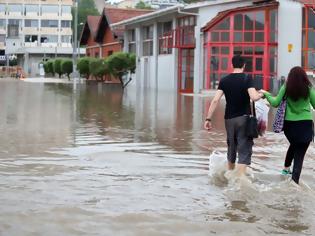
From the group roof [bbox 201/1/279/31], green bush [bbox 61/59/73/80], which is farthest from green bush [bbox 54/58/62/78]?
roof [bbox 201/1/279/31]

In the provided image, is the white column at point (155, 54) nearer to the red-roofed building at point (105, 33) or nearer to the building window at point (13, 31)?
the red-roofed building at point (105, 33)

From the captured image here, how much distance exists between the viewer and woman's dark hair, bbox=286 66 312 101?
26.5 ft

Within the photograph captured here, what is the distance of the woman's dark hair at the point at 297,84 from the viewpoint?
26.5 ft

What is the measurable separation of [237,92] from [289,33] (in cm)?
2892

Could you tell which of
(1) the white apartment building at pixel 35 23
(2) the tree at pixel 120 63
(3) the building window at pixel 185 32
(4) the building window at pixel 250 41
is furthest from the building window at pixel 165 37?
(1) the white apartment building at pixel 35 23

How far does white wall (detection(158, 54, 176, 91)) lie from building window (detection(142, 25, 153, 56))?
3207 mm

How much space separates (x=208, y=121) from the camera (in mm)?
8641

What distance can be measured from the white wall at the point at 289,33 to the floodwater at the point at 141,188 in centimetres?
2245

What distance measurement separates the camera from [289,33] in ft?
119

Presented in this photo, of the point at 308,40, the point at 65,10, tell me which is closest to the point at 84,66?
the point at 308,40

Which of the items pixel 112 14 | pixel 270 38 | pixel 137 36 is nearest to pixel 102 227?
pixel 270 38

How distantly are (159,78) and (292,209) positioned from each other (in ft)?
141

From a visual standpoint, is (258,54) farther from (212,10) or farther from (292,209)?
(292,209)

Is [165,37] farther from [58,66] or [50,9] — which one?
[50,9]
